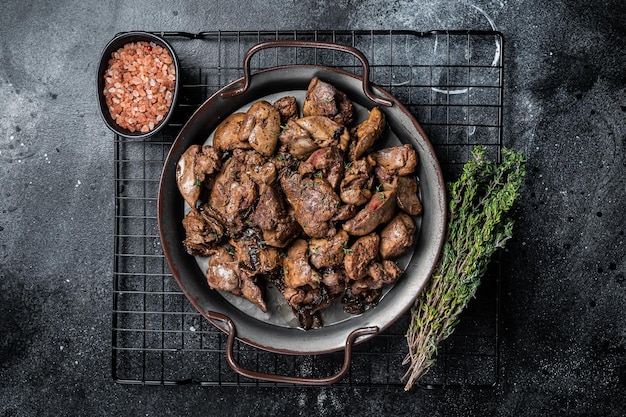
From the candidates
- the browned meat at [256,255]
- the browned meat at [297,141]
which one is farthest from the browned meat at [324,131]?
the browned meat at [256,255]

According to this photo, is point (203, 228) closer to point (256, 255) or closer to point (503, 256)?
point (256, 255)

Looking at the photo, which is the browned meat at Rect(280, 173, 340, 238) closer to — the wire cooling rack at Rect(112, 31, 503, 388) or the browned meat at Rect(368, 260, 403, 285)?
the browned meat at Rect(368, 260, 403, 285)

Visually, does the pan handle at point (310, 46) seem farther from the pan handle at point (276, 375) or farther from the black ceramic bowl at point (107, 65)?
the pan handle at point (276, 375)

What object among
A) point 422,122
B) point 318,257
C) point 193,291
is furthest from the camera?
point 422,122

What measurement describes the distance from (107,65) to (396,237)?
4.93 feet

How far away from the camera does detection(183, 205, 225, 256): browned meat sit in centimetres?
249

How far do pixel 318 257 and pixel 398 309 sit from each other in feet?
1.43

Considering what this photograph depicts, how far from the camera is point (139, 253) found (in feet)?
9.53

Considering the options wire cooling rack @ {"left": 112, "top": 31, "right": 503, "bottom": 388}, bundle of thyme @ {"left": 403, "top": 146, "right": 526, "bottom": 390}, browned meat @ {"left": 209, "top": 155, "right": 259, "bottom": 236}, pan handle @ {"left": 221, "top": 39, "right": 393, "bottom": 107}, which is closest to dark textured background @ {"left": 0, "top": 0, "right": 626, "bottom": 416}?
wire cooling rack @ {"left": 112, "top": 31, "right": 503, "bottom": 388}

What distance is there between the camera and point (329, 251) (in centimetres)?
238

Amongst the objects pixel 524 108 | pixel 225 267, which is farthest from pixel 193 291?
pixel 524 108

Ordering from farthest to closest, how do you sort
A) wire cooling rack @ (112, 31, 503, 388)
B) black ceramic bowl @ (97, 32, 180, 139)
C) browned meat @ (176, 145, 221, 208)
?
wire cooling rack @ (112, 31, 503, 388), black ceramic bowl @ (97, 32, 180, 139), browned meat @ (176, 145, 221, 208)

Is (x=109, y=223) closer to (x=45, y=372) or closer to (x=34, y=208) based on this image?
(x=34, y=208)

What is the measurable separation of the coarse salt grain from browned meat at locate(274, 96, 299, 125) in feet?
1.68
